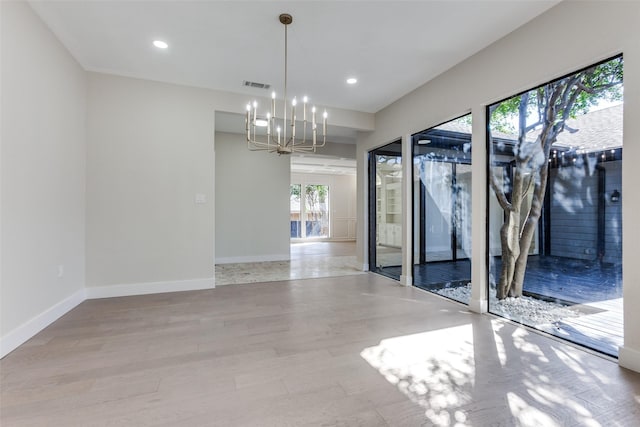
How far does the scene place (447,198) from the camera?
4074mm

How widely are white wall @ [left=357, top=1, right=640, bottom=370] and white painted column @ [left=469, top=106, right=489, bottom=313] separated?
0.03ft

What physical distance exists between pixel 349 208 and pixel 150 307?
9.25 meters

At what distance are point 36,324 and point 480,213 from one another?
4.52 meters

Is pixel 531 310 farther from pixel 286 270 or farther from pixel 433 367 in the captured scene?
pixel 286 270

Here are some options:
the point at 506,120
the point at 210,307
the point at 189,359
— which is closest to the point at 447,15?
the point at 506,120

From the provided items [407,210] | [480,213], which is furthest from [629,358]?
[407,210]

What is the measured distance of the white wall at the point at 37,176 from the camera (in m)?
2.26

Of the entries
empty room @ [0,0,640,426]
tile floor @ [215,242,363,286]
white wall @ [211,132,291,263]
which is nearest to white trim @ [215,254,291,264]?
white wall @ [211,132,291,263]

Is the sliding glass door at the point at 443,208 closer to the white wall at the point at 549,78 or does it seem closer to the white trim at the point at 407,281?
the white trim at the point at 407,281

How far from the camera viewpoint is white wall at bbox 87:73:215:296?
12.2 feet

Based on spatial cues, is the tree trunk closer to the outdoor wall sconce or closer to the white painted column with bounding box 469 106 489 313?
the white painted column with bounding box 469 106 489 313

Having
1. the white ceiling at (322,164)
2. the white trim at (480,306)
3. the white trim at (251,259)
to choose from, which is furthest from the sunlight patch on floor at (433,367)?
the white ceiling at (322,164)

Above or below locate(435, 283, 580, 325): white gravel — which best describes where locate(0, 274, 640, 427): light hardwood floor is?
below

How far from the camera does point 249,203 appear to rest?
21.8ft
